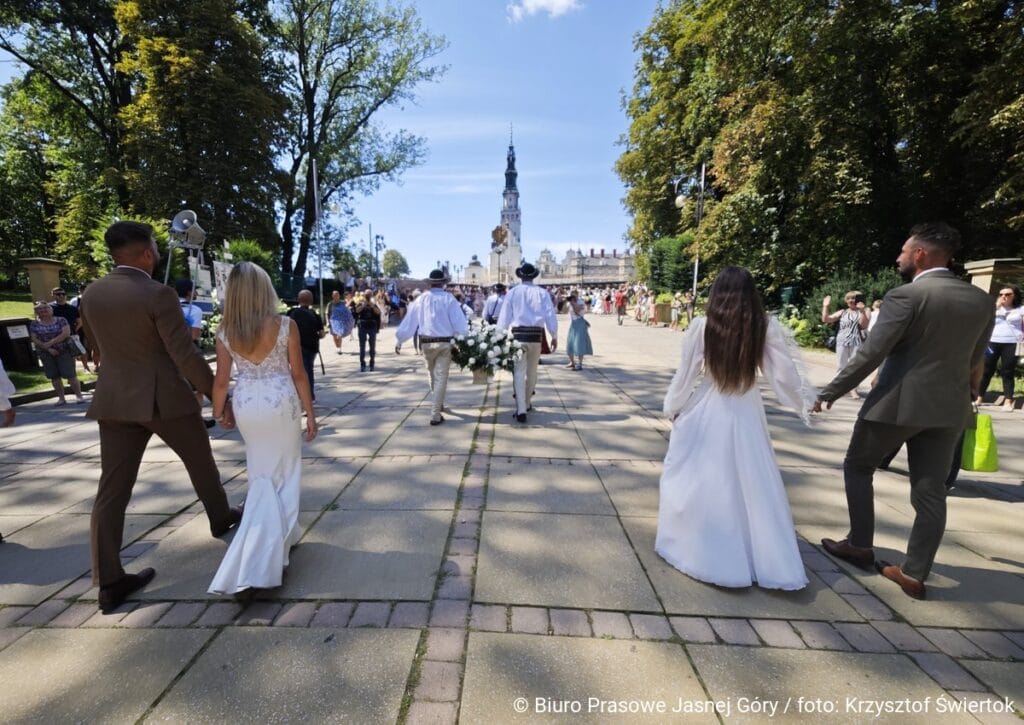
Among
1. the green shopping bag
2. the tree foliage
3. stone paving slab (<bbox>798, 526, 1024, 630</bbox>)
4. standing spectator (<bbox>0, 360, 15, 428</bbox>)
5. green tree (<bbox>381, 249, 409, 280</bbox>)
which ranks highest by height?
green tree (<bbox>381, 249, 409, 280</bbox>)

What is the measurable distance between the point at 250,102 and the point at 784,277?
2405cm

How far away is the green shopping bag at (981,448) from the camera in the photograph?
13.3 ft

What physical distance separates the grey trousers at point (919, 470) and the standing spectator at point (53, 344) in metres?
10.9

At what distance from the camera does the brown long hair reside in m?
2.97

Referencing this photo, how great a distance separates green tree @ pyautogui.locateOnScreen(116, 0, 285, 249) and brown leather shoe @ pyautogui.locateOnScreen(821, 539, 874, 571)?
A: 25.9 meters

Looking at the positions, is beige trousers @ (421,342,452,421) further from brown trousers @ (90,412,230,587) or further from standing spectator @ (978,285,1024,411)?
standing spectator @ (978,285,1024,411)

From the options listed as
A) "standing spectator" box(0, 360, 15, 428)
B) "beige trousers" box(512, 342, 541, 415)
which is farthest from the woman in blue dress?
"standing spectator" box(0, 360, 15, 428)

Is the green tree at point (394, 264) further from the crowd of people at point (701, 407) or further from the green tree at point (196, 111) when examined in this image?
the crowd of people at point (701, 407)

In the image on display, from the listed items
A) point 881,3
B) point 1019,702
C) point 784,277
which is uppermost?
point 881,3

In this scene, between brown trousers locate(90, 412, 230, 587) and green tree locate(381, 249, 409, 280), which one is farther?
green tree locate(381, 249, 409, 280)

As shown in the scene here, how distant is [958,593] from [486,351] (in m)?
5.16

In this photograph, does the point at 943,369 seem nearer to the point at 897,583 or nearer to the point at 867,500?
the point at 867,500

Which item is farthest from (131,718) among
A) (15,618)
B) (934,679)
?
(934,679)

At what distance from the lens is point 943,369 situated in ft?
9.27
